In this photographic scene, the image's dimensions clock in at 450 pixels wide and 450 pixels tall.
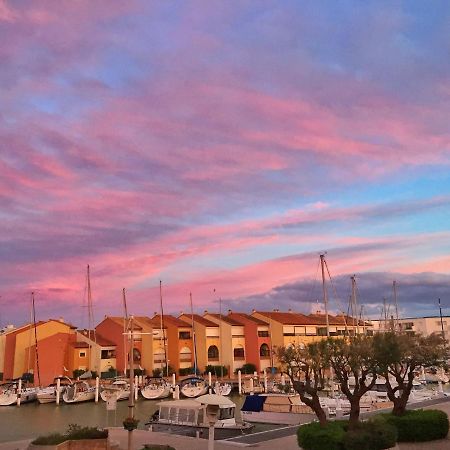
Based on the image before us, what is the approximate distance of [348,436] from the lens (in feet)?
54.7

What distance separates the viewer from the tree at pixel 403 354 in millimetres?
21812

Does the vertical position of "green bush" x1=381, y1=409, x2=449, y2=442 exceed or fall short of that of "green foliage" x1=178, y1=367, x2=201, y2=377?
it exceeds it

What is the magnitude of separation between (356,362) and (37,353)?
6104 centimetres

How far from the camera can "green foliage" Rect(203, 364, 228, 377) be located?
7862 cm

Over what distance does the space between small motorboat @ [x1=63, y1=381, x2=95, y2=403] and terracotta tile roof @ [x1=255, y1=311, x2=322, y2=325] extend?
33508mm

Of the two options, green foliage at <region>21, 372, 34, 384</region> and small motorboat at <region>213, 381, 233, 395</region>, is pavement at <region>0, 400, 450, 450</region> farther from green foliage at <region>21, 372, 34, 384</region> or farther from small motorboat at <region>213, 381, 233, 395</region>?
Result: green foliage at <region>21, 372, 34, 384</region>

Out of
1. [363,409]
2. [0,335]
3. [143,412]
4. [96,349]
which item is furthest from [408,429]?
[0,335]

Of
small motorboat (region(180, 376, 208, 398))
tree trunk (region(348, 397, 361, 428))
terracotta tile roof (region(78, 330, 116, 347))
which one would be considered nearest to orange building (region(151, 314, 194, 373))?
terracotta tile roof (region(78, 330, 116, 347))

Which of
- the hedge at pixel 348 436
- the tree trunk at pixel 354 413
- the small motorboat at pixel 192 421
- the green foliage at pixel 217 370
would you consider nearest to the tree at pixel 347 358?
the tree trunk at pixel 354 413

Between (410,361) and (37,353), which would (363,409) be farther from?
(37,353)

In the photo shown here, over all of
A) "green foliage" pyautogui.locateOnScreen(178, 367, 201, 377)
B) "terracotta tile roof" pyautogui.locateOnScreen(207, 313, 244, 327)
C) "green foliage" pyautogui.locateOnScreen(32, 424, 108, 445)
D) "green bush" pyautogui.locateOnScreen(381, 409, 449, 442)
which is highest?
"terracotta tile roof" pyautogui.locateOnScreen(207, 313, 244, 327)

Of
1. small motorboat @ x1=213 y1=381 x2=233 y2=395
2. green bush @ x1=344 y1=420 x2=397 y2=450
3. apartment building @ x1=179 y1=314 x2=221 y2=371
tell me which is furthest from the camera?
apartment building @ x1=179 y1=314 x2=221 y2=371

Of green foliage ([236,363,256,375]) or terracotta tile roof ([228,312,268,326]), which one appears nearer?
green foliage ([236,363,256,375])

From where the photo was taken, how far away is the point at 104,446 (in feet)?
65.9
